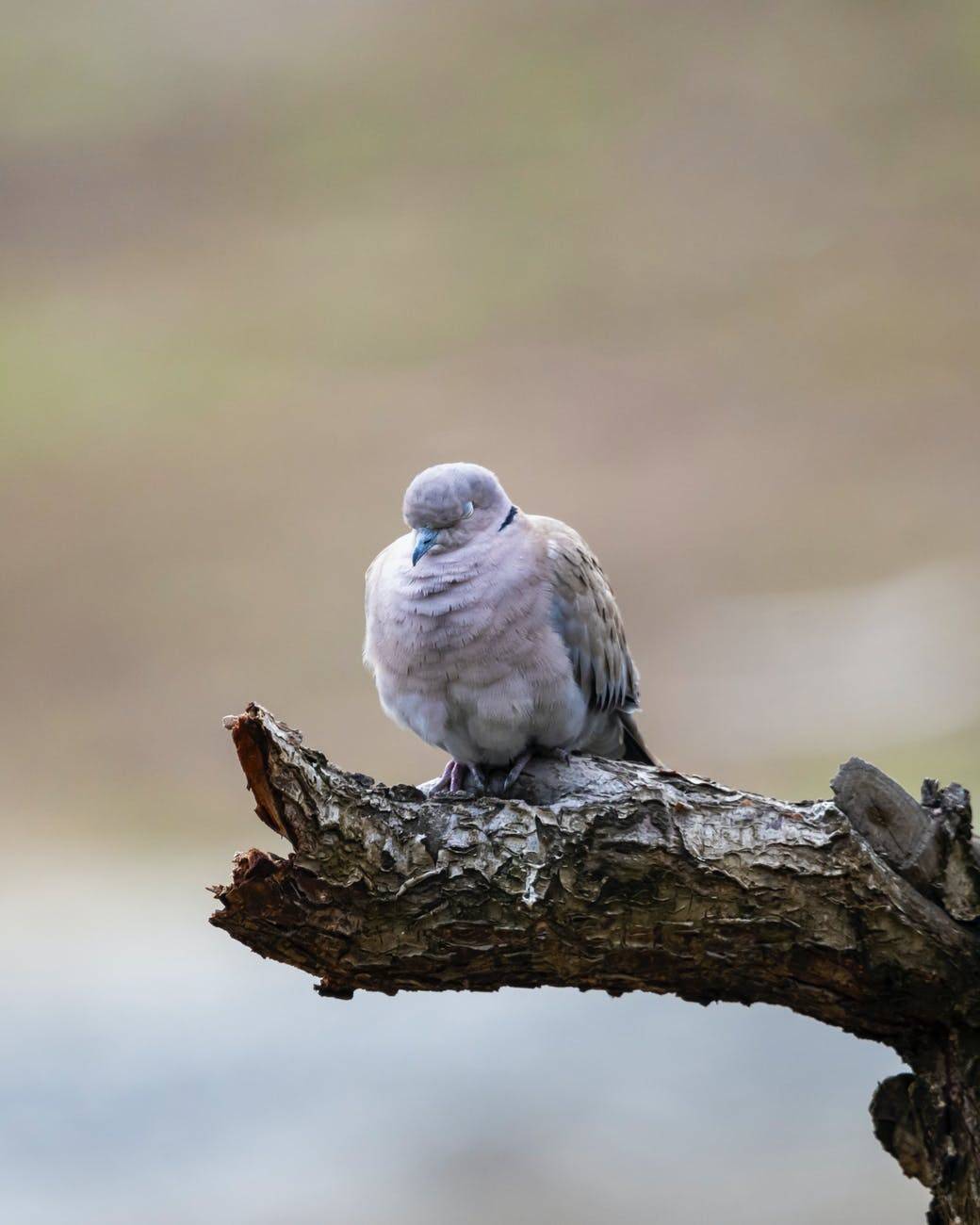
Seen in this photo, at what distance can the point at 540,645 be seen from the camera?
→ 2.68m

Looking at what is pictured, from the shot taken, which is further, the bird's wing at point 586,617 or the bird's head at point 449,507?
the bird's wing at point 586,617

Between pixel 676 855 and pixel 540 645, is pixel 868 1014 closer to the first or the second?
pixel 676 855

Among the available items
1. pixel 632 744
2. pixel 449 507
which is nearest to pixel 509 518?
pixel 449 507

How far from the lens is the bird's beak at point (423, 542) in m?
2.59

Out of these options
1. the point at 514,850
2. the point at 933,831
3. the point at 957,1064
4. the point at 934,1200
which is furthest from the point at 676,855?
the point at 934,1200

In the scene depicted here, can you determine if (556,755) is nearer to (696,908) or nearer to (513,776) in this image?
(513,776)

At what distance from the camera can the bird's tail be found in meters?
3.09

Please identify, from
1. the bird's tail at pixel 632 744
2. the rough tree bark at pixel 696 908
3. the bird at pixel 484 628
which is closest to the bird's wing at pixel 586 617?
the bird at pixel 484 628

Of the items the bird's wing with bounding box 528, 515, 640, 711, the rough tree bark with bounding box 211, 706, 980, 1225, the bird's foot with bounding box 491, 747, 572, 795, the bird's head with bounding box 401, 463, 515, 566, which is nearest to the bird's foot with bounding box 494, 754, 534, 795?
the bird's foot with bounding box 491, 747, 572, 795

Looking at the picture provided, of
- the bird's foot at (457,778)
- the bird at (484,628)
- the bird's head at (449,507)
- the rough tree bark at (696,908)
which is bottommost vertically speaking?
the rough tree bark at (696,908)

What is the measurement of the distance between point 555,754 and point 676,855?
0.51 metres

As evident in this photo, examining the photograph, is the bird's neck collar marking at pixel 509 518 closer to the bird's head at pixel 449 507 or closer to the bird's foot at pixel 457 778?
the bird's head at pixel 449 507

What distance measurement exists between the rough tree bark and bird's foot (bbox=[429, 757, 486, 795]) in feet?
1.34

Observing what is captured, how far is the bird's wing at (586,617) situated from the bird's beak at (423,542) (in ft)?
0.86
